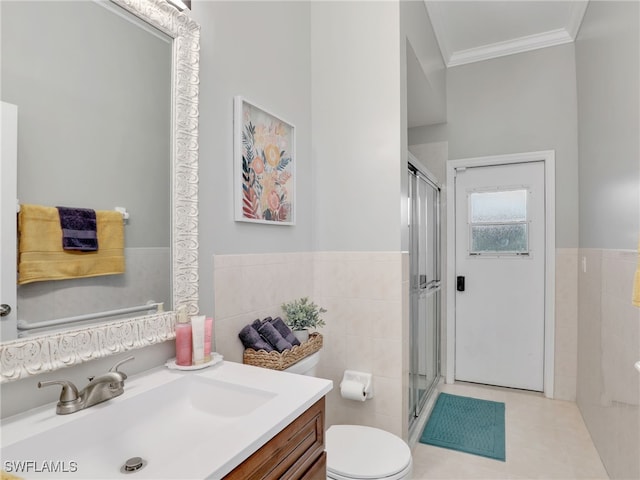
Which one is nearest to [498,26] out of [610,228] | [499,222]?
[499,222]

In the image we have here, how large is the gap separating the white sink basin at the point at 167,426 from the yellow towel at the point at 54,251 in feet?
1.07

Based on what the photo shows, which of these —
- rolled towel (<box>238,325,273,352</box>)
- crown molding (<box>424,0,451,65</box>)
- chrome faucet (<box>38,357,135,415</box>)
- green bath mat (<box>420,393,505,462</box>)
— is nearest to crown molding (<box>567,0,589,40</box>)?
crown molding (<box>424,0,451,65</box>)

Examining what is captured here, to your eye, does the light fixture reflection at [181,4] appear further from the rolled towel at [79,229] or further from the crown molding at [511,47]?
the crown molding at [511,47]

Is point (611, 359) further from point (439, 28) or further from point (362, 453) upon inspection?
point (439, 28)

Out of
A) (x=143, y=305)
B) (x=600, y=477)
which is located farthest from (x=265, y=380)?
(x=600, y=477)

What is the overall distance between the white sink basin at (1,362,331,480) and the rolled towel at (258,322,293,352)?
0.96 feet

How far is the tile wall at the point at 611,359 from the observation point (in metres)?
1.70

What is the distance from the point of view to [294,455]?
1.00 metres

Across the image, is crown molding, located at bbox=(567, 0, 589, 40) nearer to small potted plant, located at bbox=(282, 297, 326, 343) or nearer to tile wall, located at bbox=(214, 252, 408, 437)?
tile wall, located at bbox=(214, 252, 408, 437)

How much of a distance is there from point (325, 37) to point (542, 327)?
2743 mm

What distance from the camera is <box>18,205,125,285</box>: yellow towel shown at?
2.87 feet

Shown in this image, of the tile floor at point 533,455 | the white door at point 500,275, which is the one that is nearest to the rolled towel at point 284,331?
the tile floor at point 533,455

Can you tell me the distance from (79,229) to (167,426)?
1.88 feet

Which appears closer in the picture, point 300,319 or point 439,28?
point 300,319
